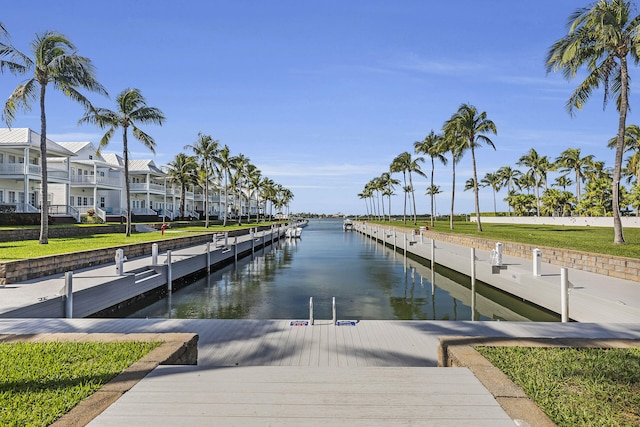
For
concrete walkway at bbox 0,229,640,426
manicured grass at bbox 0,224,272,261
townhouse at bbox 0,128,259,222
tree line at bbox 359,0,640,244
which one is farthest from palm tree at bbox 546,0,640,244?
townhouse at bbox 0,128,259,222

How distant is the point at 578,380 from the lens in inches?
171

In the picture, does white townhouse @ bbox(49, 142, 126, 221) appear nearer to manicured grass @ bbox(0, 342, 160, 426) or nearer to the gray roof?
the gray roof

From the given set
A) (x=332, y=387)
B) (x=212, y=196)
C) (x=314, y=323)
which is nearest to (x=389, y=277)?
(x=314, y=323)

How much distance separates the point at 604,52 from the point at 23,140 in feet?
138

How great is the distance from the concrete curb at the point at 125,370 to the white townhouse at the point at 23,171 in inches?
1226

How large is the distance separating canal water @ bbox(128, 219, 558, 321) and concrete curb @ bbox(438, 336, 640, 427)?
26.8 feet

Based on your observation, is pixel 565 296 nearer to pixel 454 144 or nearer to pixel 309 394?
pixel 309 394

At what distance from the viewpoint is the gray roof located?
32.0m

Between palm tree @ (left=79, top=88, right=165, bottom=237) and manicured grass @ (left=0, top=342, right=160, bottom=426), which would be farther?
palm tree @ (left=79, top=88, right=165, bottom=237)

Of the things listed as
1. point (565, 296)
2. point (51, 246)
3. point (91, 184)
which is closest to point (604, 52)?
point (565, 296)

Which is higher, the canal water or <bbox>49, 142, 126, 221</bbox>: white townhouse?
<bbox>49, 142, 126, 221</bbox>: white townhouse

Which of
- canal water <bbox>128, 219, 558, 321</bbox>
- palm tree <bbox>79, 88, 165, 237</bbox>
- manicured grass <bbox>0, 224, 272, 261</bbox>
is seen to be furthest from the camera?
palm tree <bbox>79, 88, 165, 237</bbox>

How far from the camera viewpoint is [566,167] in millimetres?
Result: 75125

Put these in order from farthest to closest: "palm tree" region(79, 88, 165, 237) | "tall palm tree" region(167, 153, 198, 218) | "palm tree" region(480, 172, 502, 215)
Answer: "palm tree" region(480, 172, 502, 215), "tall palm tree" region(167, 153, 198, 218), "palm tree" region(79, 88, 165, 237)
